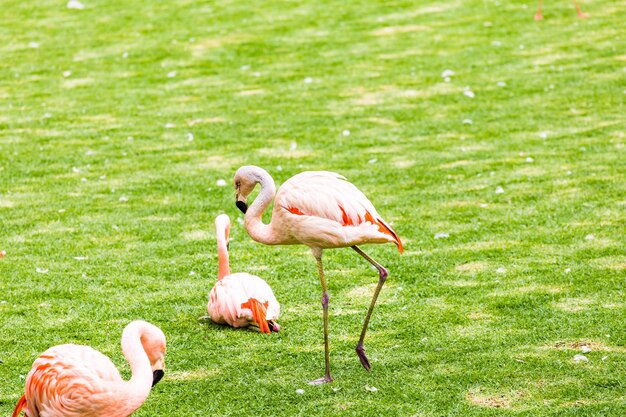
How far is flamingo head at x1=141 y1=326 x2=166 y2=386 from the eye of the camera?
429 centimetres

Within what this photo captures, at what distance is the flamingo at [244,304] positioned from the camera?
5.67m

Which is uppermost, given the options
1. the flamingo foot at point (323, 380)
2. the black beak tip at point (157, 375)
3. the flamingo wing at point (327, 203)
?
the flamingo wing at point (327, 203)

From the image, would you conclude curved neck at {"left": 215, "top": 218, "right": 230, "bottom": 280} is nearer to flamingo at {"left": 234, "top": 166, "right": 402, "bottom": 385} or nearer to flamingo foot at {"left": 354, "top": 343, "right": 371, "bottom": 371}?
flamingo at {"left": 234, "top": 166, "right": 402, "bottom": 385}

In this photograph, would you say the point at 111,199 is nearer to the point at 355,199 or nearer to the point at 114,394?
the point at 355,199

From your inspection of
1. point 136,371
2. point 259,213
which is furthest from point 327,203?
point 136,371

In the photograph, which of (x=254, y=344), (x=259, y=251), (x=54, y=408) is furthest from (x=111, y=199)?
(x=54, y=408)

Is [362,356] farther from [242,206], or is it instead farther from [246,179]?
[246,179]

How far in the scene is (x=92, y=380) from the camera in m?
4.15

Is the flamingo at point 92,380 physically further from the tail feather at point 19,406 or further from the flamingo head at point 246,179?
the flamingo head at point 246,179

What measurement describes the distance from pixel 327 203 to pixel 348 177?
3.76 meters

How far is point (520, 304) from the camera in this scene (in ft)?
19.8

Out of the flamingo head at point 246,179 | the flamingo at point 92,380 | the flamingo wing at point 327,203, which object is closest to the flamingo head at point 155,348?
the flamingo at point 92,380

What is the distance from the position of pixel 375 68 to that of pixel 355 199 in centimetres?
788

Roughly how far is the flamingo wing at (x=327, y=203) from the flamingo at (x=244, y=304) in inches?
29.5
